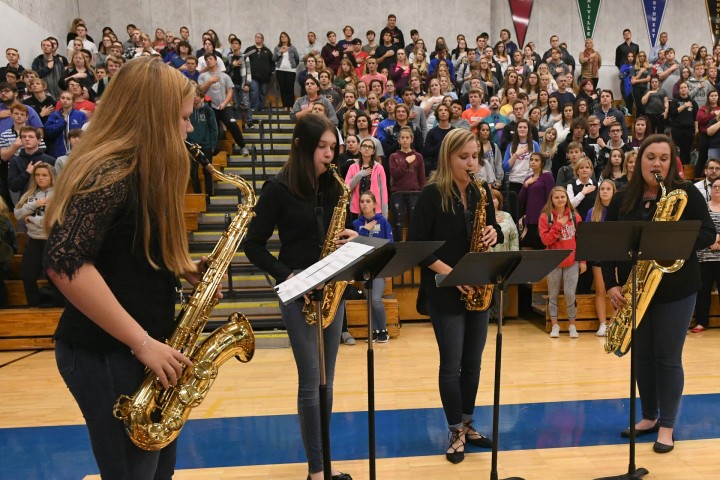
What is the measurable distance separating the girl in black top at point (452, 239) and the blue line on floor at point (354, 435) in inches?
21.9

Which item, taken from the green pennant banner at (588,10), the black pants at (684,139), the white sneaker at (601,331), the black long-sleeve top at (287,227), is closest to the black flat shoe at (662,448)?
the black long-sleeve top at (287,227)

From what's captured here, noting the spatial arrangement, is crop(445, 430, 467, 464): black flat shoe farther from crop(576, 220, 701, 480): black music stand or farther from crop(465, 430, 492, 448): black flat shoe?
crop(576, 220, 701, 480): black music stand

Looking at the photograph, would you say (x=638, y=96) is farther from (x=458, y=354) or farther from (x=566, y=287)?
(x=458, y=354)

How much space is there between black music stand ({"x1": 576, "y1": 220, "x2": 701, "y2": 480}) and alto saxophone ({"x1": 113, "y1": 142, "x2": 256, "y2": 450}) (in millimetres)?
1683

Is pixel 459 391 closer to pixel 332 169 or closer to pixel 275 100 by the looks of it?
pixel 332 169

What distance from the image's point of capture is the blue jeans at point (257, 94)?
13039 mm

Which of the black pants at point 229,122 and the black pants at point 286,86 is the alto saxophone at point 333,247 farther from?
the black pants at point 286,86

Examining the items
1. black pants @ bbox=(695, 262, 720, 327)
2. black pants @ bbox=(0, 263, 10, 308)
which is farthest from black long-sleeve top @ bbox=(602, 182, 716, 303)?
black pants @ bbox=(0, 263, 10, 308)

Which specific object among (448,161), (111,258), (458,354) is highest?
(448,161)

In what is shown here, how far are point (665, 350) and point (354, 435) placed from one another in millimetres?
2042

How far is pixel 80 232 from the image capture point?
63.9 inches

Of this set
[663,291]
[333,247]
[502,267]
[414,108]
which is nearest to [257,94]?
[414,108]

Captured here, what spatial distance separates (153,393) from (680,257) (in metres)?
2.67

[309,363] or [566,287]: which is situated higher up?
[309,363]
